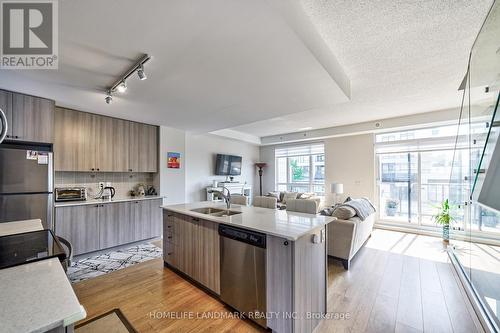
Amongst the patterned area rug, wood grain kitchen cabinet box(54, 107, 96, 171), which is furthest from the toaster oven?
the patterned area rug

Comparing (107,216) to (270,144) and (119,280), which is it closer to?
(119,280)

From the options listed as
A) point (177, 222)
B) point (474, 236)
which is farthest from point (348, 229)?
point (177, 222)

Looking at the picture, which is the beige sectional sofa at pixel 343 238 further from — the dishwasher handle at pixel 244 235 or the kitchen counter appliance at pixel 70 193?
the kitchen counter appliance at pixel 70 193

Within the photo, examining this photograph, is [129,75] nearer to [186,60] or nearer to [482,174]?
[186,60]

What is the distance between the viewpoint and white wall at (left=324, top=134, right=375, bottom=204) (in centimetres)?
548

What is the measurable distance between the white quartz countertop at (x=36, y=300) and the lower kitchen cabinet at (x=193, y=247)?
4.72ft

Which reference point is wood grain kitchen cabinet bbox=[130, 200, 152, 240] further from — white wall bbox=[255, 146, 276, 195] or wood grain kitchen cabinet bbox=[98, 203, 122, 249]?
white wall bbox=[255, 146, 276, 195]

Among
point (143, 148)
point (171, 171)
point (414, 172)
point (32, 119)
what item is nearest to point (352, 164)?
point (414, 172)

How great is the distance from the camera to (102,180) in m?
3.98

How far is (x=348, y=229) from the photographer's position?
9.83 feet

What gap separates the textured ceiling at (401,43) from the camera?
1.69 meters

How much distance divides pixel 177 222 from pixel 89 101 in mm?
2269

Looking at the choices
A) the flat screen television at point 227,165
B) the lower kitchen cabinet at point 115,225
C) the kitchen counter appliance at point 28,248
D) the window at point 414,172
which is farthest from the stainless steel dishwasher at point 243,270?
the window at point 414,172

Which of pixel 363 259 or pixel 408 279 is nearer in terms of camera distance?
pixel 408 279
